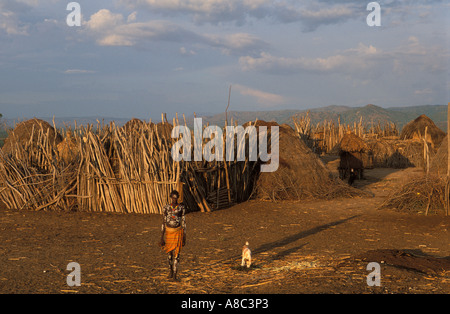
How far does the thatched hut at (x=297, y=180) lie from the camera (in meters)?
11.1

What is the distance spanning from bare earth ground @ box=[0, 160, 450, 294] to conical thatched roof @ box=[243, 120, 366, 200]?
48cm

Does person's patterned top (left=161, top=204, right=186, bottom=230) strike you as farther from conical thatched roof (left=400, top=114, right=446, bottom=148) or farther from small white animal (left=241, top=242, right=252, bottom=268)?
conical thatched roof (left=400, top=114, right=446, bottom=148)

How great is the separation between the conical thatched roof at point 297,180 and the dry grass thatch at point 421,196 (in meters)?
1.82

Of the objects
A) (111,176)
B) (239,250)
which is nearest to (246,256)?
(239,250)

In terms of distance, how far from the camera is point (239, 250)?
6426 millimetres

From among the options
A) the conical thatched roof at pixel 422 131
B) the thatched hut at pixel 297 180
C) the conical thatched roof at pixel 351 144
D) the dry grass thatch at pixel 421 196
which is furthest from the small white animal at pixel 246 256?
the conical thatched roof at pixel 422 131

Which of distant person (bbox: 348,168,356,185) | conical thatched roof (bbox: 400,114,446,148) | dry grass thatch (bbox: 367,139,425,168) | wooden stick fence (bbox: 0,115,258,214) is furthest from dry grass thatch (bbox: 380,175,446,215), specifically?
conical thatched roof (bbox: 400,114,446,148)

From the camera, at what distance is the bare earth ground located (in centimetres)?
471

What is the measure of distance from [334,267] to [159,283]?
1.87 m

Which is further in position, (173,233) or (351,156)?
(351,156)

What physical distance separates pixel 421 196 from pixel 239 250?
4635mm

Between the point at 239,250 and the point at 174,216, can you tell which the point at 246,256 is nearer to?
the point at 174,216
